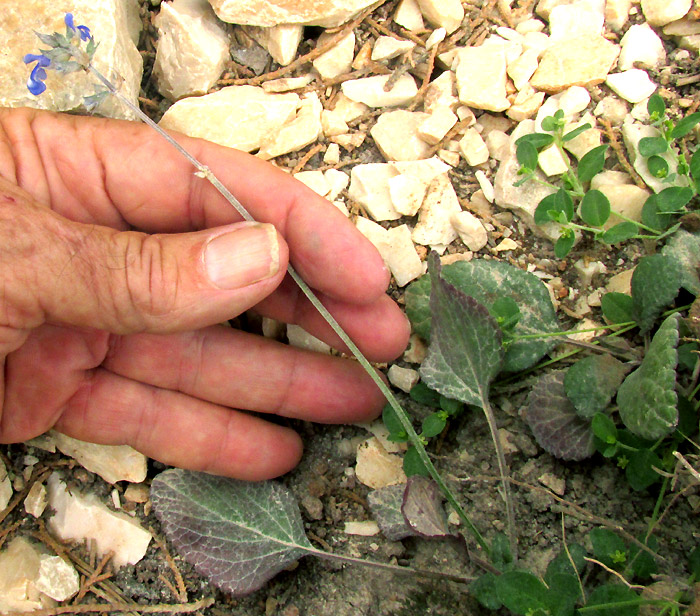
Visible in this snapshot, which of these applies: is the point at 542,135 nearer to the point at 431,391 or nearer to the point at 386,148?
the point at 386,148

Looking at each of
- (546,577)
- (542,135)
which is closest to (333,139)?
(542,135)

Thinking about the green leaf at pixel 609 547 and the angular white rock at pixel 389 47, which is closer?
the green leaf at pixel 609 547

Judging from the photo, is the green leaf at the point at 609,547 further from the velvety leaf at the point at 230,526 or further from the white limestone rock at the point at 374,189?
the white limestone rock at the point at 374,189

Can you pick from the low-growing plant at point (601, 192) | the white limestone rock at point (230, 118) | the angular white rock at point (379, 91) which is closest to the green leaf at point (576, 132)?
the low-growing plant at point (601, 192)

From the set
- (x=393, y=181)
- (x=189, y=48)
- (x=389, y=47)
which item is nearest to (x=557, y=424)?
(x=393, y=181)

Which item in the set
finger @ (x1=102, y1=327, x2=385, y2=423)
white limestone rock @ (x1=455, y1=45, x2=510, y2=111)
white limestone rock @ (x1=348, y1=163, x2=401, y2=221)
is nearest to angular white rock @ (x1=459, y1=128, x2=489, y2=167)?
white limestone rock @ (x1=455, y1=45, x2=510, y2=111)

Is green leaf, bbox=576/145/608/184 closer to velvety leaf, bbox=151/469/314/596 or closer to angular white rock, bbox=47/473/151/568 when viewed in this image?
velvety leaf, bbox=151/469/314/596
